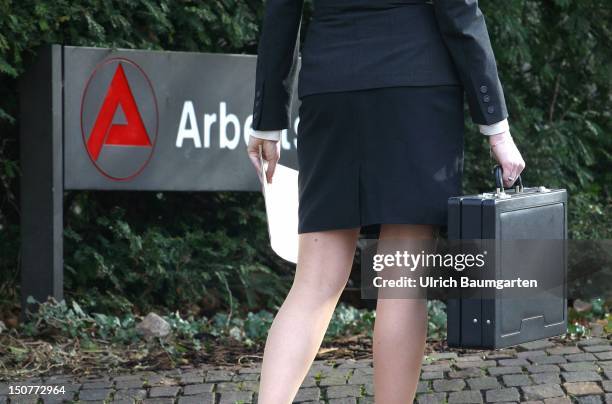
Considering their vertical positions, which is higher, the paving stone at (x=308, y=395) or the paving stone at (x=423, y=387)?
the paving stone at (x=423, y=387)

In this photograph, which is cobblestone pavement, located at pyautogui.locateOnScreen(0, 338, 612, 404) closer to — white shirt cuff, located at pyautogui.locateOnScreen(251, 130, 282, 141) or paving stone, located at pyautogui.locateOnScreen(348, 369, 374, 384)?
paving stone, located at pyautogui.locateOnScreen(348, 369, 374, 384)

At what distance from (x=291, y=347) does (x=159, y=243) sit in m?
2.55

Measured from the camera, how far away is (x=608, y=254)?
545cm

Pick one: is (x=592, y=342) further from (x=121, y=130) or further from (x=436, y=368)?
(x=121, y=130)

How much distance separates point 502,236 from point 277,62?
71 centimetres

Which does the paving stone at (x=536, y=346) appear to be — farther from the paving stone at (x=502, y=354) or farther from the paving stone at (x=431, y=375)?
the paving stone at (x=431, y=375)

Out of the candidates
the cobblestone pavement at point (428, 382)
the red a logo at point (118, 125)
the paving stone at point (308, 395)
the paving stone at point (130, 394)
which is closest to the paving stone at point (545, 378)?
the cobblestone pavement at point (428, 382)

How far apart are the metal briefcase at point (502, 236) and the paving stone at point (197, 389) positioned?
1.26 m

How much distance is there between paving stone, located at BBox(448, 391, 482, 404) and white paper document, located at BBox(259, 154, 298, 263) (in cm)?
83

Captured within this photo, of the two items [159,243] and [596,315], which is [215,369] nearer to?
[159,243]

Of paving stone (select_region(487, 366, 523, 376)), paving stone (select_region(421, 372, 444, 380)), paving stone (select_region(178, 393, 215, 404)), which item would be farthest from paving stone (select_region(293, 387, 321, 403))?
paving stone (select_region(487, 366, 523, 376))

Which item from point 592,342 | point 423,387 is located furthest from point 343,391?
point 592,342

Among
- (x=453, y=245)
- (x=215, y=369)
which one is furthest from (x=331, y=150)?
(x=215, y=369)

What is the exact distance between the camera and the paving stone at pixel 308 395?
3585mm
